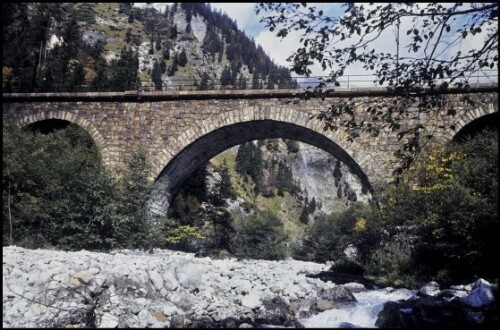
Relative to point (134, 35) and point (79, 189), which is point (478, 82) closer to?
point (79, 189)

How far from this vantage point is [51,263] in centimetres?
898

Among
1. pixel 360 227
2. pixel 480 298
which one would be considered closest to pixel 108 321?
pixel 480 298

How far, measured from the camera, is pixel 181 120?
20297mm

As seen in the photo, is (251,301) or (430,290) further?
(430,290)

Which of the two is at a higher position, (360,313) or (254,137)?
(254,137)

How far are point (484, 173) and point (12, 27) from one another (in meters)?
56.3

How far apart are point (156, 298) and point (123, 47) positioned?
259 feet

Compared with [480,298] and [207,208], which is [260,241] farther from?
[480,298]

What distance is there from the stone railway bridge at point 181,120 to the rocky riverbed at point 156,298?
8.43 meters

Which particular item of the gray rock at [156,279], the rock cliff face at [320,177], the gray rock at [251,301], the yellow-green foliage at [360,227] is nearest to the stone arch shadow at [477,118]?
the yellow-green foliage at [360,227]

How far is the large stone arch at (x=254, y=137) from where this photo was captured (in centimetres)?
1825

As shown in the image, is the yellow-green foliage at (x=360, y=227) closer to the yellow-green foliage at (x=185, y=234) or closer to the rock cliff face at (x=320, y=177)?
the yellow-green foliage at (x=185, y=234)

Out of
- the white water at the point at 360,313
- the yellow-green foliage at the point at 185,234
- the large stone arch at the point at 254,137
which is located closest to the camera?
the white water at the point at 360,313

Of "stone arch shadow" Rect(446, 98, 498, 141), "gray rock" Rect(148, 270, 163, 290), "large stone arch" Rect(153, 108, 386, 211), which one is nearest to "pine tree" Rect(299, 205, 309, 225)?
"large stone arch" Rect(153, 108, 386, 211)
